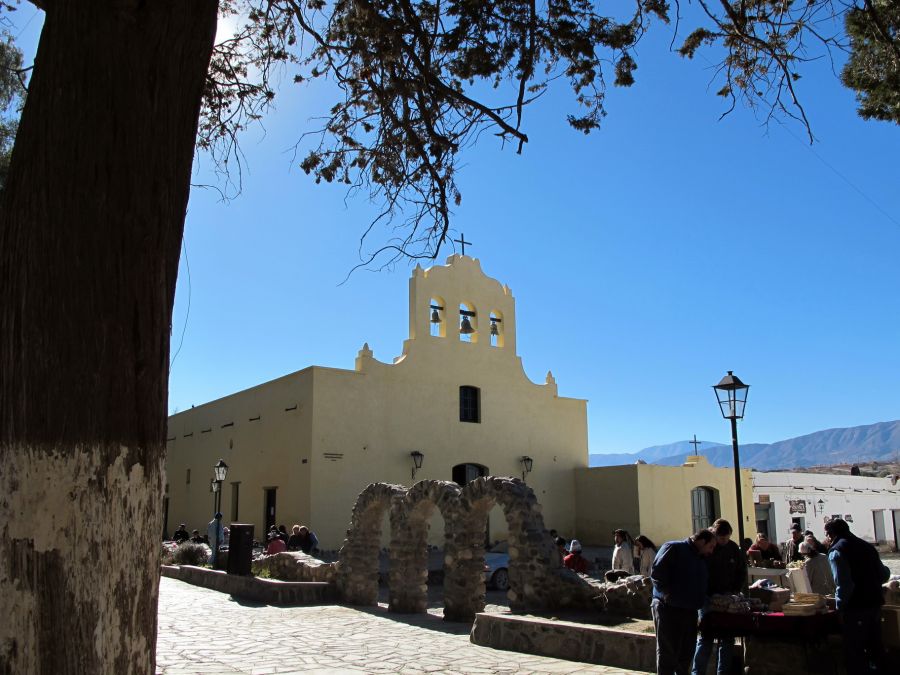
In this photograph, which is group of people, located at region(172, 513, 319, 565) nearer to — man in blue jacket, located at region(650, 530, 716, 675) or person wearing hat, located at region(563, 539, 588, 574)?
person wearing hat, located at region(563, 539, 588, 574)

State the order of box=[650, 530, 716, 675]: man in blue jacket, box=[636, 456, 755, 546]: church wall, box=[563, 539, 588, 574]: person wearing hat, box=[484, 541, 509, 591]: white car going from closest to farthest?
box=[650, 530, 716, 675]: man in blue jacket, box=[563, 539, 588, 574]: person wearing hat, box=[484, 541, 509, 591]: white car, box=[636, 456, 755, 546]: church wall

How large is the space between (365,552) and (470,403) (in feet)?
33.5

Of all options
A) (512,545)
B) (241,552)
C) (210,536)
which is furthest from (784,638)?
(210,536)

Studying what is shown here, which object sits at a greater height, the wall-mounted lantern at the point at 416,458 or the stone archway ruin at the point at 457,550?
the wall-mounted lantern at the point at 416,458

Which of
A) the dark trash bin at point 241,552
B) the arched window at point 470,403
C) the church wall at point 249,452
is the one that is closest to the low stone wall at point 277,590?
the dark trash bin at point 241,552

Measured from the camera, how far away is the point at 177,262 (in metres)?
3.04

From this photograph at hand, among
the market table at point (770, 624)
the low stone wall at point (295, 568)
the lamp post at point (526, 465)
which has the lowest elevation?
the low stone wall at point (295, 568)

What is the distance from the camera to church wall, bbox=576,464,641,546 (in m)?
24.2

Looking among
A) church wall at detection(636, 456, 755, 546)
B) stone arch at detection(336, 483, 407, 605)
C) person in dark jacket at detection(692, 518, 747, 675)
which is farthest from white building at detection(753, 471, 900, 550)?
person in dark jacket at detection(692, 518, 747, 675)

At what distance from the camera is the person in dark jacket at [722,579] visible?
6.64 metres

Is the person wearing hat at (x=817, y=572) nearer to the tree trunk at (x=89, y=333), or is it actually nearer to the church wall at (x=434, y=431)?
the tree trunk at (x=89, y=333)

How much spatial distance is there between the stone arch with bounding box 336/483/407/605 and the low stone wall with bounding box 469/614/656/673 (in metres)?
4.52

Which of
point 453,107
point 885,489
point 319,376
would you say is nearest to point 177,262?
point 453,107

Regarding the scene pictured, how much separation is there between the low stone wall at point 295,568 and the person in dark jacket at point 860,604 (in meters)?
10.4
